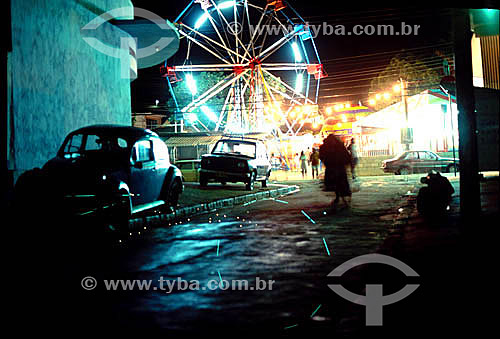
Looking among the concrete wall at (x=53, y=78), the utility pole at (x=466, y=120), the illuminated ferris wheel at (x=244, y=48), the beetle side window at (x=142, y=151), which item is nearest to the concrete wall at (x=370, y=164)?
the illuminated ferris wheel at (x=244, y=48)

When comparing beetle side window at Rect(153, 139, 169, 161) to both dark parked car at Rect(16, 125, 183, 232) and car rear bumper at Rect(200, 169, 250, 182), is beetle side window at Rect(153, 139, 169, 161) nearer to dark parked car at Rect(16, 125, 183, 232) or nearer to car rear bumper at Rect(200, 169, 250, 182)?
dark parked car at Rect(16, 125, 183, 232)

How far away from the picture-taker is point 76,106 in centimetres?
1349

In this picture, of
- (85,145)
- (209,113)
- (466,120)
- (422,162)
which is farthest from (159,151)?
(209,113)

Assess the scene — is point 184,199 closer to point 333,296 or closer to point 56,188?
point 56,188

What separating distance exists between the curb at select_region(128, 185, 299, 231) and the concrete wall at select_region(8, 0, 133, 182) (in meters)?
3.22

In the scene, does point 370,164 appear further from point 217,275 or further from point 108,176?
point 217,275

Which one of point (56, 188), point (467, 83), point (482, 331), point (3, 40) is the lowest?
point (482, 331)

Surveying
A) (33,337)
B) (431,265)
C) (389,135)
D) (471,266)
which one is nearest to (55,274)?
(33,337)

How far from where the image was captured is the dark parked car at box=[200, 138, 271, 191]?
59.0 feet

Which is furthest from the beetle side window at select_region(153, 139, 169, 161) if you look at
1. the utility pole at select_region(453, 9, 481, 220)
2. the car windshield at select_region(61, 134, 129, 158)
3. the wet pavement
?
the utility pole at select_region(453, 9, 481, 220)

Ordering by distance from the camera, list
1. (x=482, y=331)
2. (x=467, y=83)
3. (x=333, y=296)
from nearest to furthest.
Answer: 1. (x=482, y=331)
2. (x=333, y=296)
3. (x=467, y=83)

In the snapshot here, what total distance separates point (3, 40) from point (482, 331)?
35.5 feet

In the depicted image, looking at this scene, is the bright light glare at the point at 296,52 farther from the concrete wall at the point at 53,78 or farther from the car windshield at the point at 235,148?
the concrete wall at the point at 53,78

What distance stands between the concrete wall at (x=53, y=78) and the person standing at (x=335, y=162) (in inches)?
271
